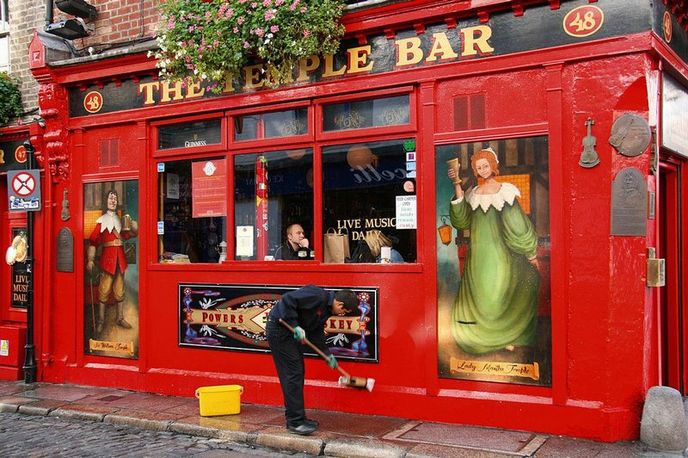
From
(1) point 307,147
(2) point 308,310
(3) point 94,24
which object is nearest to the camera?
(2) point 308,310

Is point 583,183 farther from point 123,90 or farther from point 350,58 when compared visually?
point 123,90

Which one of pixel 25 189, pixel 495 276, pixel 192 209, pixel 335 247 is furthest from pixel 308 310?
pixel 25 189

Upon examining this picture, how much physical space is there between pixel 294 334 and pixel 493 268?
225 cm

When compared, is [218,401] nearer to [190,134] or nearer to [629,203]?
[190,134]

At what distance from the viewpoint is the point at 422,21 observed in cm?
786

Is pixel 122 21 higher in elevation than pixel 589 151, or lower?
higher

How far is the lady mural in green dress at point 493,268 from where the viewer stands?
736 centimetres

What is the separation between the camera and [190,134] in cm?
963

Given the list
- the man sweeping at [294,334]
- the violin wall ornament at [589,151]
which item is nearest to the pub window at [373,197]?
the man sweeping at [294,334]

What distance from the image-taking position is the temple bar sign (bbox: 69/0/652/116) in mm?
6953

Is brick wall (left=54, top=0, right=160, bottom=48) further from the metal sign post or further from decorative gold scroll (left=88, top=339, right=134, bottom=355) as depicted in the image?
decorative gold scroll (left=88, top=339, right=134, bottom=355)

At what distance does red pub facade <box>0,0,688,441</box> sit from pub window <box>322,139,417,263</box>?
0.03 m

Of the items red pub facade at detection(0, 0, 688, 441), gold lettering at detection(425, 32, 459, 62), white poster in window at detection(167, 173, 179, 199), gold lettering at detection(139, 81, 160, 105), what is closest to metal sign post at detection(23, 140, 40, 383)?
red pub facade at detection(0, 0, 688, 441)

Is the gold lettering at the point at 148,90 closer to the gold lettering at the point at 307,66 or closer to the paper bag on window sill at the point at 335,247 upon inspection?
the gold lettering at the point at 307,66
